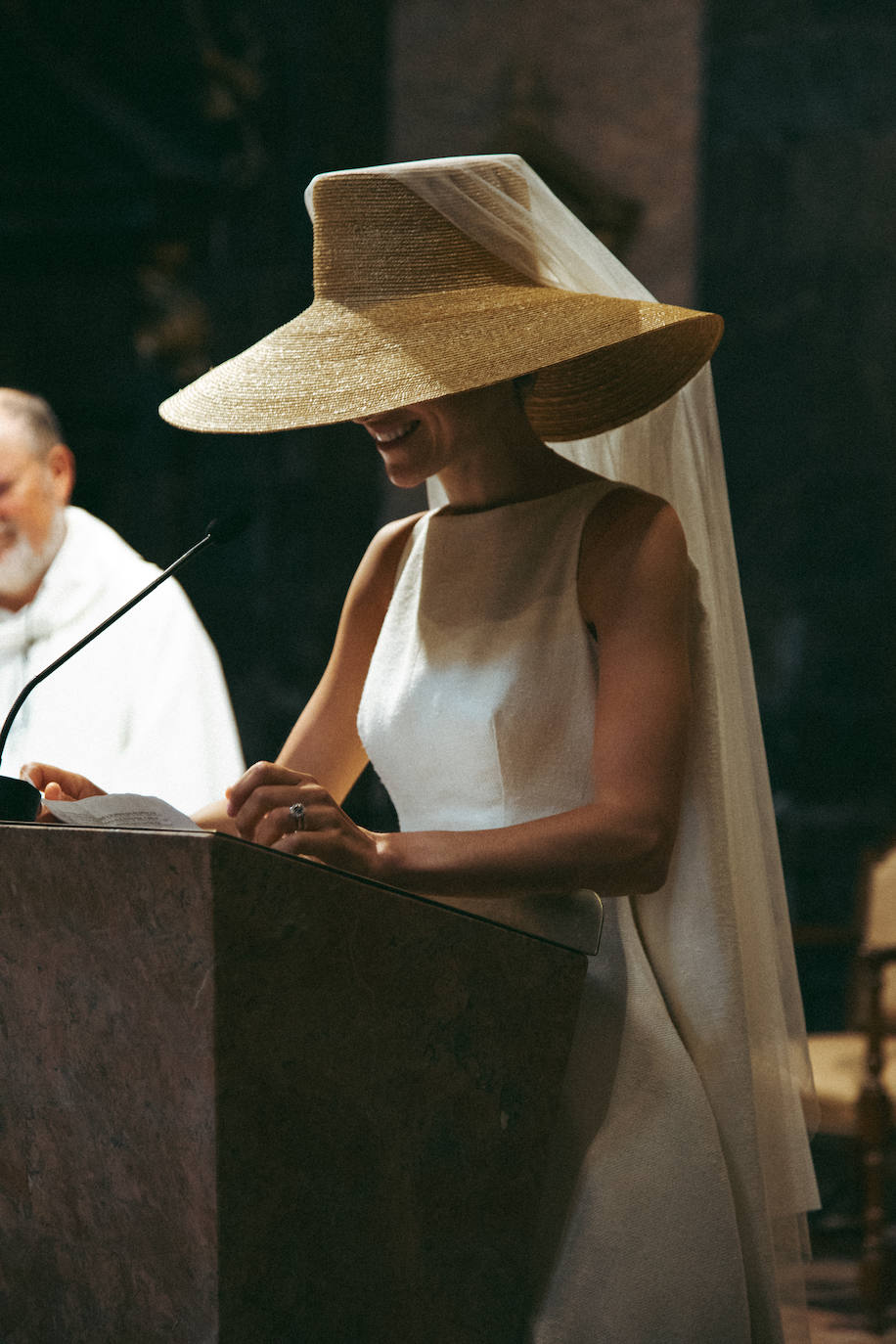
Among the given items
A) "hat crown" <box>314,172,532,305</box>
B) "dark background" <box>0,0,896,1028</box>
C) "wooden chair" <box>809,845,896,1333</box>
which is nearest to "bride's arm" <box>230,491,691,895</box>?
"hat crown" <box>314,172,532,305</box>

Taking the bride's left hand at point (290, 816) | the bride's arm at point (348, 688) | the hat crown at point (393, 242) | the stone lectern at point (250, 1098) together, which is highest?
the hat crown at point (393, 242)

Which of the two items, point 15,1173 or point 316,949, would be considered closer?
point 316,949

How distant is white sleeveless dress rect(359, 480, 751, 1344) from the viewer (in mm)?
1373

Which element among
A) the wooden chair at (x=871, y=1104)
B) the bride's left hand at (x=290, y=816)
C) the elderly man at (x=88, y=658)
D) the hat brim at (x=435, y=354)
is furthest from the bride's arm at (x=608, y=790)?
the wooden chair at (x=871, y=1104)

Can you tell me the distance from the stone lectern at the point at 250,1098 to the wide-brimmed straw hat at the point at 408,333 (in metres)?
0.56

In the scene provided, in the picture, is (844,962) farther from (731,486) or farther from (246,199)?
(246,199)

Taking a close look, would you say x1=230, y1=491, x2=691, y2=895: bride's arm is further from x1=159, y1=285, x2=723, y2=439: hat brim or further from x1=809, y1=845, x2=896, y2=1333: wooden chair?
x1=809, y1=845, x2=896, y2=1333: wooden chair

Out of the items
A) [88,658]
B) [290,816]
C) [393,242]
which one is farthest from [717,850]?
[88,658]

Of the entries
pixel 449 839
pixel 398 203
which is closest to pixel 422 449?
pixel 398 203

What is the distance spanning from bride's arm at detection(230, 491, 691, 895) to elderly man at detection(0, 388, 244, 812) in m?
1.10

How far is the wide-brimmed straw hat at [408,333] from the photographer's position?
4.77ft

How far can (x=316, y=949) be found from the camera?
3.49ft

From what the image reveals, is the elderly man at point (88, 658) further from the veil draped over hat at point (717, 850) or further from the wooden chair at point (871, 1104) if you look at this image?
the wooden chair at point (871, 1104)

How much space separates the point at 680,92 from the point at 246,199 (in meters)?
1.61
